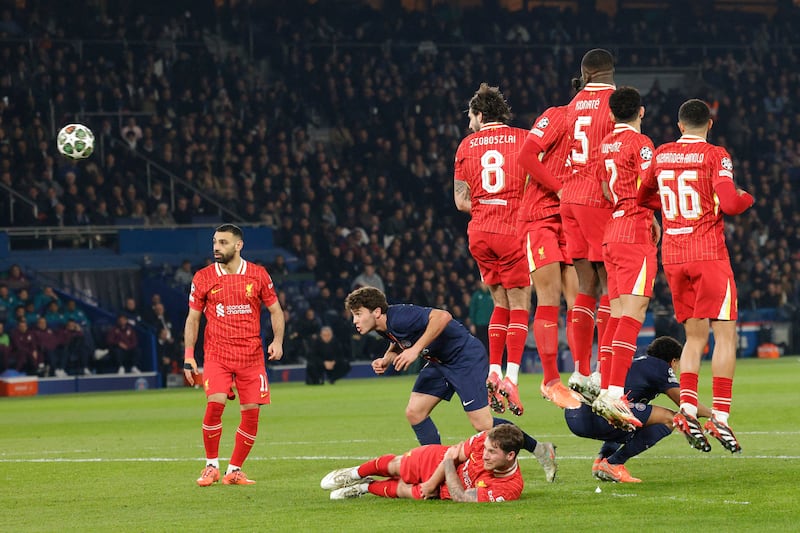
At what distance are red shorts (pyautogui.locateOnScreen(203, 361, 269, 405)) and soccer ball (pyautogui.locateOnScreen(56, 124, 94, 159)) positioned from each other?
465 inches

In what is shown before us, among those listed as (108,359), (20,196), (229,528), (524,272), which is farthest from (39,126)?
(229,528)

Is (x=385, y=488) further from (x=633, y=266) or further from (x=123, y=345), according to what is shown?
(x=123, y=345)

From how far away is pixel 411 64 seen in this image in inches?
1603

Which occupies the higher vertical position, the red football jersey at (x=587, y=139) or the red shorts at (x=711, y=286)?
the red football jersey at (x=587, y=139)

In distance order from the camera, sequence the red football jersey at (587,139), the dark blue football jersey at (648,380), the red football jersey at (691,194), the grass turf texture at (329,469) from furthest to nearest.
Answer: the red football jersey at (587,139) → the dark blue football jersey at (648,380) → the red football jersey at (691,194) → the grass turf texture at (329,469)

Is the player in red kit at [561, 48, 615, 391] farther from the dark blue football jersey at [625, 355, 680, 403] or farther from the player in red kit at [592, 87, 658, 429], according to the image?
the dark blue football jersey at [625, 355, 680, 403]

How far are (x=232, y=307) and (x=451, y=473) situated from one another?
10.8 ft

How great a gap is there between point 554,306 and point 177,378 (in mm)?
18415

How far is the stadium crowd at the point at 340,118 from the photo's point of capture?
1281 inches

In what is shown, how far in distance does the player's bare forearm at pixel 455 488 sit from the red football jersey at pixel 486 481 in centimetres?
5

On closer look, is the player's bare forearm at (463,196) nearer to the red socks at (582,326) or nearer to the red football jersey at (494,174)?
the red football jersey at (494,174)

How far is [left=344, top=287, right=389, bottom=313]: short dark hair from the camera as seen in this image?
10617mm

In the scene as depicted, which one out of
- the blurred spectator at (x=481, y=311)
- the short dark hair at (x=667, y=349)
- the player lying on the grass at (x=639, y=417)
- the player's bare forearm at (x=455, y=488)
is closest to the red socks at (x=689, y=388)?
the player lying on the grass at (x=639, y=417)

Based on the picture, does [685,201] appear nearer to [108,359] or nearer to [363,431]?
[363,431]
